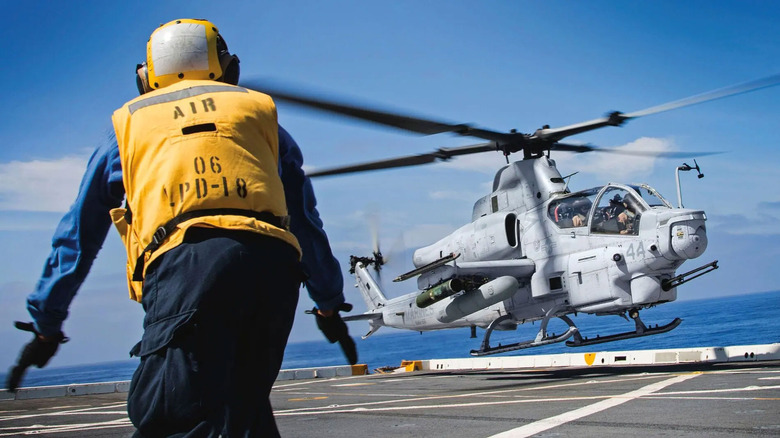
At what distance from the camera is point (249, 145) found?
2.33 m

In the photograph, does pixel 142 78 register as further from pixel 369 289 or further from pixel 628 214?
pixel 369 289

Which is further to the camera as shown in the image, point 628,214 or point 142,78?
point 628,214

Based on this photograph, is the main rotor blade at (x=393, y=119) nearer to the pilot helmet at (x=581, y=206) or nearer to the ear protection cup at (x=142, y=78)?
the pilot helmet at (x=581, y=206)

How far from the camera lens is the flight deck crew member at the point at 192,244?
6.79ft

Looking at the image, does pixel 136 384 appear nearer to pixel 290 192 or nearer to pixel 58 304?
pixel 58 304

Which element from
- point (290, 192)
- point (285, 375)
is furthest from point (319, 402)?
point (285, 375)

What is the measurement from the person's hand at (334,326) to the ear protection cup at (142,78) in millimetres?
1098

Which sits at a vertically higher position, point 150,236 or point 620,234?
point 620,234

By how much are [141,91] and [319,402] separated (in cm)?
795

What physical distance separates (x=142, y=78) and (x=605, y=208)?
476 inches

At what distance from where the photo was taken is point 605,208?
44.5 feet

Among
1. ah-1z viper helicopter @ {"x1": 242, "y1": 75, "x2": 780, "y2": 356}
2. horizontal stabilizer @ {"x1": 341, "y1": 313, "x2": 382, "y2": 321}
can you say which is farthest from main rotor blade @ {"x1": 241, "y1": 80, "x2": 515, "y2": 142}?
horizontal stabilizer @ {"x1": 341, "y1": 313, "x2": 382, "y2": 321}

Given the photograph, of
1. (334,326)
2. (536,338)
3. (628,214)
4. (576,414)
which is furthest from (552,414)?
(536,338)

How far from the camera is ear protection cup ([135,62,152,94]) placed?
8.68 ft
